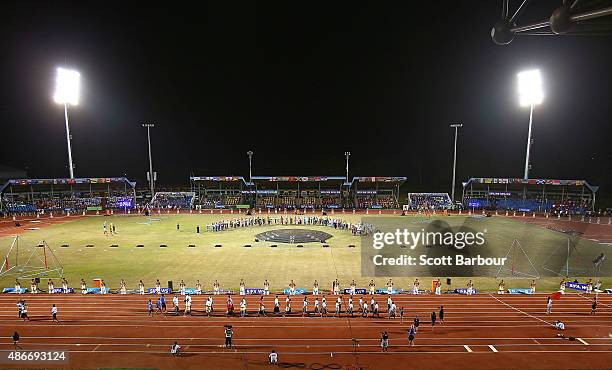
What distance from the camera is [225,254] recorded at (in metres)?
34.1

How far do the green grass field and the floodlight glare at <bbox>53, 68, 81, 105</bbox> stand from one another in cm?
2160

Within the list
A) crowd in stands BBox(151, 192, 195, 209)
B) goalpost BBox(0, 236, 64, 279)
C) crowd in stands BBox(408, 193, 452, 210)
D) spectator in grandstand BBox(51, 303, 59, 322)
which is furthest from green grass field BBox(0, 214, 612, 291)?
crowd in stands BBox(151, 192, 195, 209)

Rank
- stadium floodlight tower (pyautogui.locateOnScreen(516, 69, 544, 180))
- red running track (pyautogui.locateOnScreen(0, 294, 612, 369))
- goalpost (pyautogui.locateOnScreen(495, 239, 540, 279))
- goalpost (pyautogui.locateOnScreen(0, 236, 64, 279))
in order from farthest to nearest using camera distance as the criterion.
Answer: stadium floodlight tower (pyautogui.locateOnScreen(516, 69, 544, 180)) < goalpost (pyautogui.locateOnScreen(0, 236, 64, 279)) < goalpost (pyautogui.locateOnScreen(495, 239, 540, 279)) < red running track (pyautogui.locateOnScreen(0, 294, 612, 369))

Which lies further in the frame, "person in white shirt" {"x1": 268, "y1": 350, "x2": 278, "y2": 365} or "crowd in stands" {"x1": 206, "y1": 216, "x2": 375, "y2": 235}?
"crowd in stands" {"x1": 206, "y1": 216, "x2": 375, "y2": 235}

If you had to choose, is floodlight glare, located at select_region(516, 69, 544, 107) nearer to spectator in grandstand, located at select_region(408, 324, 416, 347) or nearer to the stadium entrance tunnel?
the stadium entrance tunnel

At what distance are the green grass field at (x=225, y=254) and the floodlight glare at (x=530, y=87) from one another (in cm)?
1776

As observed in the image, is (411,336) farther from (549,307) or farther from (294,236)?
(294,236)

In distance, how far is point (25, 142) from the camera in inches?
3807

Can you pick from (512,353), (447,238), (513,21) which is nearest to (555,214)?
(447,238)

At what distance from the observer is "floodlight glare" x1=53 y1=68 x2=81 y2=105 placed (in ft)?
192

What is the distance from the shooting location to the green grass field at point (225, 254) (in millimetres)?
26750

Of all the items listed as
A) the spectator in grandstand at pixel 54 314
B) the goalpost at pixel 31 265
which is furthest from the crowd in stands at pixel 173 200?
the spectator in grandstand at pixel 54 314

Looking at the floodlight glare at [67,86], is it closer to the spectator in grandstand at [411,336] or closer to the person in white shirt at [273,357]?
the person in white shirt at [273,357]

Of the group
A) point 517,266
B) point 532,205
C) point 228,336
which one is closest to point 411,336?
point 228,336
